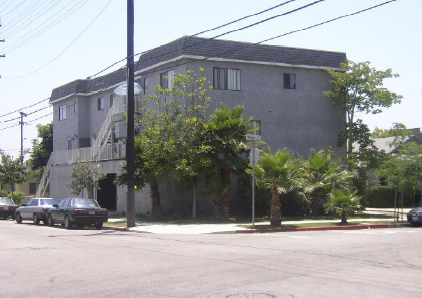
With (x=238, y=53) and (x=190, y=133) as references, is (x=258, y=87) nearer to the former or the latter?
(x=238, y=53)

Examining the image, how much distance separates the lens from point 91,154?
35.4m

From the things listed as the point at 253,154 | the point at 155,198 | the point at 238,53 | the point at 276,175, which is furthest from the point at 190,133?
the point at 238,53

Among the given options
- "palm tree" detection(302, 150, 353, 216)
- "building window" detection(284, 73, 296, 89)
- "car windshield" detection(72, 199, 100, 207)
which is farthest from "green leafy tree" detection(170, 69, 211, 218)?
"building window" detection(284, 73, 296, 89)

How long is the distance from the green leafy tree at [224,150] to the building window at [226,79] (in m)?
4.22

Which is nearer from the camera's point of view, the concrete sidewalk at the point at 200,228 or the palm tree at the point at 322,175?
the concrete sidewalk at the point at 200,228

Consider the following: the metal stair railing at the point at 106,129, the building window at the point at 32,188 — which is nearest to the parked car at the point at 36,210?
the metal stair railing at the point at 106,129

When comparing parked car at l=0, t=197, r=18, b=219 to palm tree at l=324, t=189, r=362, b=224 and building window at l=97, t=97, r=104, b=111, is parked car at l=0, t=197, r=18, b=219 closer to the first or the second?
building window at l=97, t=97, r=104, b=111

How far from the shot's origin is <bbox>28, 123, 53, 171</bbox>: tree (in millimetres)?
60219

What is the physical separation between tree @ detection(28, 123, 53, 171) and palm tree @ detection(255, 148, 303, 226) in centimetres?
4236

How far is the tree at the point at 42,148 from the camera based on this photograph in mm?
60219

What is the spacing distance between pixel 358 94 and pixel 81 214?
17.8 meters

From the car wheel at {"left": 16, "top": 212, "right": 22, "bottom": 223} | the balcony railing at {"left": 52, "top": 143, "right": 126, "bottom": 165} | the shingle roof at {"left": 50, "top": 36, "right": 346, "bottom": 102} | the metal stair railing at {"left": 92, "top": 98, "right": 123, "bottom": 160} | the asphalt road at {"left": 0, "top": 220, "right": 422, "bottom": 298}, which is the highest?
the shingle roof at {"left": 50, "top": 36, "right": 346, "bottom": 102}

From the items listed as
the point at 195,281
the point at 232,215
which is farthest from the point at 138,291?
the point at 232,215

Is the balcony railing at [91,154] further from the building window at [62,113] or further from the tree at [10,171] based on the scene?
the tree at [10,171]
